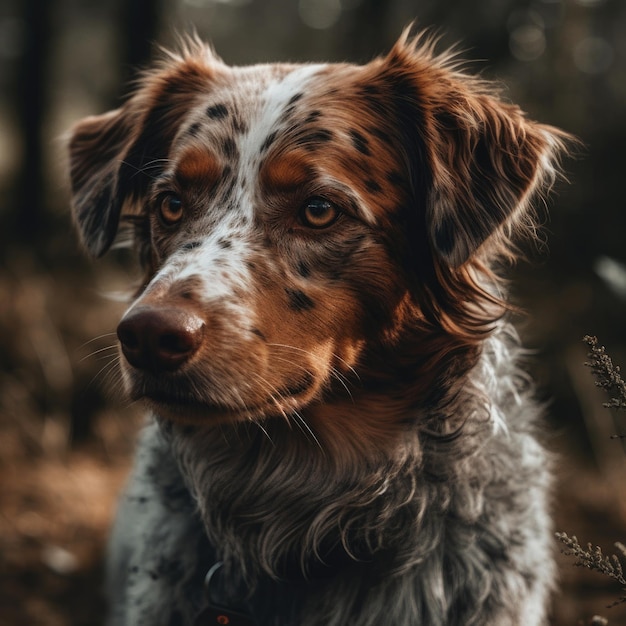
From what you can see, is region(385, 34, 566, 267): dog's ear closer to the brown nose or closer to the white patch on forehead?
the white patch on forehead

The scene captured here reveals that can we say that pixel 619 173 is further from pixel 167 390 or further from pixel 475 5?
pixel 167 390

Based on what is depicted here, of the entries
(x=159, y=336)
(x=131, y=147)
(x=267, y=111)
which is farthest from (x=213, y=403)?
(x=131, y=147)

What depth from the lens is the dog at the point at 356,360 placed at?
9.05ft

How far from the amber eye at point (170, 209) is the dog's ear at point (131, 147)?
0.27 metres

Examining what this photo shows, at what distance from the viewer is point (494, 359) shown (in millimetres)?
3225

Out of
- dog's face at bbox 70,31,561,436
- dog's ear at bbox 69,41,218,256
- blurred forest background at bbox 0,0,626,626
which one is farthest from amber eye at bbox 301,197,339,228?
blurred forest background at bbox 0,0,626,626

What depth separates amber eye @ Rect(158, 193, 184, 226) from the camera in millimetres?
2984

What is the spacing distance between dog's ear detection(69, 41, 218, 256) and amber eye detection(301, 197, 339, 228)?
31.2 inches

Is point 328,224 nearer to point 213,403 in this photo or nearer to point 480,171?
point 480,171

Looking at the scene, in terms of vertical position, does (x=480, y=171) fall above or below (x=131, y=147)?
above

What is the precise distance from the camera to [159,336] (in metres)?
2.29

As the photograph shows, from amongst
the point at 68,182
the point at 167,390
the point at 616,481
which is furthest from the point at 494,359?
the point at 616,481

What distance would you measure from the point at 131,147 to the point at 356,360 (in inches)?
55.7

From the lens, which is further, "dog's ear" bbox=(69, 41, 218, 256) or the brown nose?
"dog's ear" bbox=(69, 41, 218, 256)
